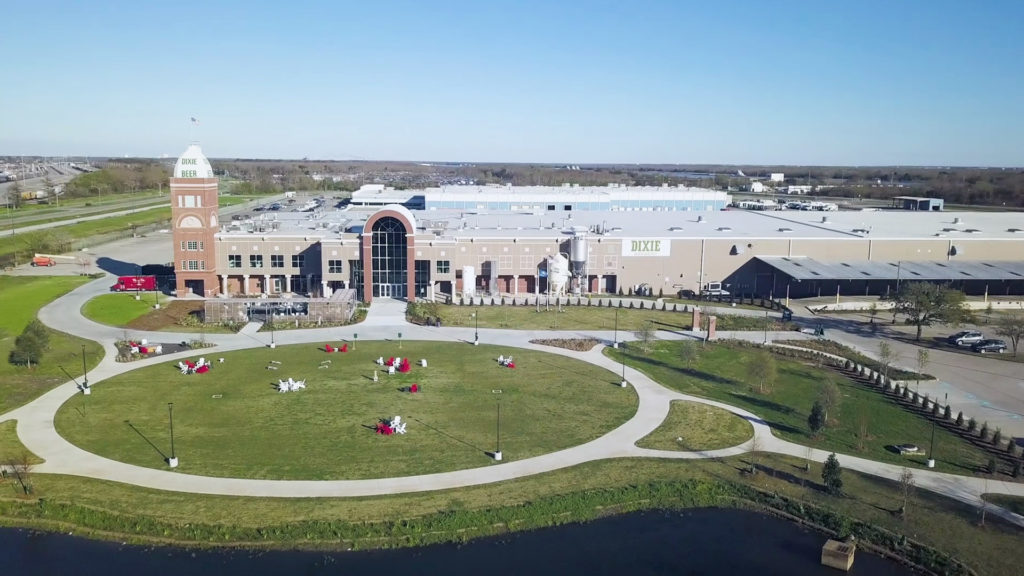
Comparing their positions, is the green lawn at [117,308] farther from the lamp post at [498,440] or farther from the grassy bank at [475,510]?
the lamp post at [498,440]

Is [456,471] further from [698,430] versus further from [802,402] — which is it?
[802,402]

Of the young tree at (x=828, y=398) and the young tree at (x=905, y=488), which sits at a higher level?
the young tree at (x=828, y=398)

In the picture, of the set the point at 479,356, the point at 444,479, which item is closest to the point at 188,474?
the point at 444,479

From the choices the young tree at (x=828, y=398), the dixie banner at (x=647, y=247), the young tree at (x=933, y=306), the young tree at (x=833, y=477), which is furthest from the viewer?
the dixie banner at (x=647, y=247)

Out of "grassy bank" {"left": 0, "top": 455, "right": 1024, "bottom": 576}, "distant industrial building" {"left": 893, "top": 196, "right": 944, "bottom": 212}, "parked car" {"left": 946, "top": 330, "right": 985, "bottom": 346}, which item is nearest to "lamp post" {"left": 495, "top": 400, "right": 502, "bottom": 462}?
"grassy bank" {"left": 0, "top": 455, "right": 1024, "bottom": 576}

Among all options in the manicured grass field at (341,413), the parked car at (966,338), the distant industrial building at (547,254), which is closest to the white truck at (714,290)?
the distant industrial building at (547,254)

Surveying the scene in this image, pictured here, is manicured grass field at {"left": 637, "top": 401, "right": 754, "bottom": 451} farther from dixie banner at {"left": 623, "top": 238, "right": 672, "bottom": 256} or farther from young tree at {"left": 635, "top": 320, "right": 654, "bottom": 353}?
dixie banner at {"left": 623, "top": 238, "right": 672, "bottom": 256}

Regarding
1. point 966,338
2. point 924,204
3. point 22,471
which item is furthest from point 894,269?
point 22,471

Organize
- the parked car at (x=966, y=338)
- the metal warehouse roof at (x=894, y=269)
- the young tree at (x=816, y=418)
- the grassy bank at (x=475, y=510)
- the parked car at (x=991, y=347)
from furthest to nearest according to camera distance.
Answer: the metal warehouse roof at (x=894, y=269)
the parked car at (x=966, y=338)
the parked car at (x=991, y=347)
the young tree at (x=816, y=418)
the grassy bank at (x=475, y=510)

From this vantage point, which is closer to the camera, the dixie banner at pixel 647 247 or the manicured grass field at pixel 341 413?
the manicured grass field at pixel 341 413
